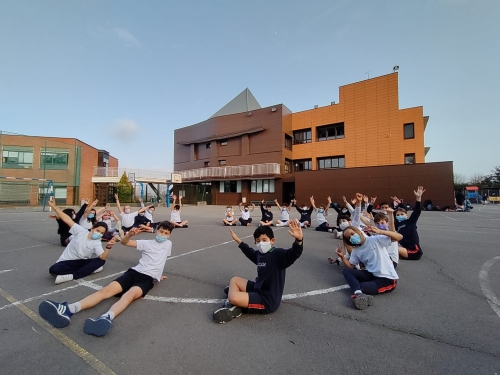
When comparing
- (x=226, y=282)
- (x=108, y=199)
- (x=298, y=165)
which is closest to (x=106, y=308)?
(x=226, y=282)

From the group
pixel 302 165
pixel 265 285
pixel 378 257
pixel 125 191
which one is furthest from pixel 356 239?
pixel 125 191

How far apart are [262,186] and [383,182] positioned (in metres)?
15.0

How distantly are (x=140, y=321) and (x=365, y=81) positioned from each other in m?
34.7

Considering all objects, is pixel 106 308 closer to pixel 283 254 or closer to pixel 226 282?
pixel 226 282

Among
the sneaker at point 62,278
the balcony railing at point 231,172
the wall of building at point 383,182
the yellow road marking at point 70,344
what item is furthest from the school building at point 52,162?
the yellow road marking at point 70,344

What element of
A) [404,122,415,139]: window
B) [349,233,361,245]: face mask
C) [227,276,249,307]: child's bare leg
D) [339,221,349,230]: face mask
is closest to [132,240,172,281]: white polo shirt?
[227,276,249,307]: child's bare leg

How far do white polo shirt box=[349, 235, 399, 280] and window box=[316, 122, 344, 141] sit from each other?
30.6 meters

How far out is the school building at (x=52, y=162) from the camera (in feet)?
106

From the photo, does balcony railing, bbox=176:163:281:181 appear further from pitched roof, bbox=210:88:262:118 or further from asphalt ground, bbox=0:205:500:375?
asphalt ground, bbox=0:205:500:375

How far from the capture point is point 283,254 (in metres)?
3.07

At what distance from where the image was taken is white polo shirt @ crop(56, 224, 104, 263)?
4594mm

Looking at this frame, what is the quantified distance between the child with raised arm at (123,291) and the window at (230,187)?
30950 millimetres

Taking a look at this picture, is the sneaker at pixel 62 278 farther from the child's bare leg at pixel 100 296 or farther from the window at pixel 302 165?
the window at pixel 302 165

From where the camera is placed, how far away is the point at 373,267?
12.5 feet
